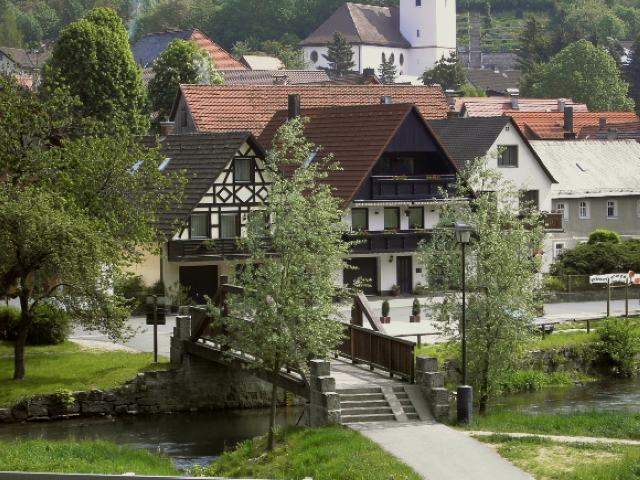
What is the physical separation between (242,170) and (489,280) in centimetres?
2478

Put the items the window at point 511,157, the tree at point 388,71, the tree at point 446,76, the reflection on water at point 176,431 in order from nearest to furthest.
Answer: the reflection on water at point 176,431 → the window at point 511,157 → the tree at point 446,76 → the tree at point 388,71

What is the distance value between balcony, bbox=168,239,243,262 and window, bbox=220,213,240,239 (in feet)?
2.84

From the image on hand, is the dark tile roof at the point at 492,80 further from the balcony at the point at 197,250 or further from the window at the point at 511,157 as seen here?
the balcony at the point at 197,250

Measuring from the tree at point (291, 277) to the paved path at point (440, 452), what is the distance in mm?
2373

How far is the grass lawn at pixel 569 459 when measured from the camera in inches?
1098

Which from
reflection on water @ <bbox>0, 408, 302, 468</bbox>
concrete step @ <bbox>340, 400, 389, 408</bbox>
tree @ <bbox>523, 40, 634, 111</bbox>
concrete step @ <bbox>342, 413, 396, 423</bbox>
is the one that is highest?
tree @ <bbox>523, 40, 634, 111</bbox>

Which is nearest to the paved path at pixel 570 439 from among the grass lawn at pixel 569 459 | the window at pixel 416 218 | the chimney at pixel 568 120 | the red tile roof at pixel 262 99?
the grass lawn at pixel 569 459

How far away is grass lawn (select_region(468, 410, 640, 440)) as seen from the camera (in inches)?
1297

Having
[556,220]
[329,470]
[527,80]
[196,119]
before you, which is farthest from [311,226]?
[527,80]

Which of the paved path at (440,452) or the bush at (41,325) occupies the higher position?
the bush at (41,325)

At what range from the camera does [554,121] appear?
96688 mm

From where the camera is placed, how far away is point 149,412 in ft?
143

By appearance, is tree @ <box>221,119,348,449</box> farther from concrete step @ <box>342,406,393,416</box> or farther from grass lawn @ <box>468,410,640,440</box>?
grass lawn @ <box>468,410,640,440</box>

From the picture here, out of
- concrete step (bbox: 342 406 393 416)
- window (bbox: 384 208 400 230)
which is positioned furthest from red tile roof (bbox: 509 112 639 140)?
concrete step (bbox: 342 406 393 416)
